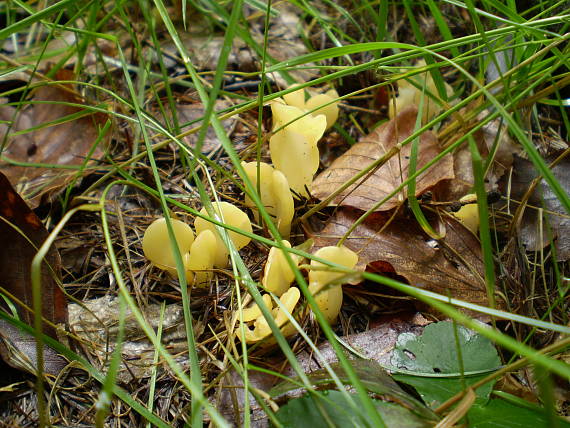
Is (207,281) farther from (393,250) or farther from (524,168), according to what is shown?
(524,168)

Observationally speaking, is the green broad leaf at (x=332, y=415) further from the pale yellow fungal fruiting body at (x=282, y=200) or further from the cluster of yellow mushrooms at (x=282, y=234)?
the pale yellow fungal fruiting body at (x=282, y=200)

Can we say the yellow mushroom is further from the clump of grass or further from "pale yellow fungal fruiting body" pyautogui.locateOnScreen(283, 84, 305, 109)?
"pale yellow fungal fruiting body" pyautogui.locateOnScreen(283, 84, 305, 109)

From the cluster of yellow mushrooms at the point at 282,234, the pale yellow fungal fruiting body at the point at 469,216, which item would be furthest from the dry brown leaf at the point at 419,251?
the cluster of yellow mushrooms at the point at 282,234

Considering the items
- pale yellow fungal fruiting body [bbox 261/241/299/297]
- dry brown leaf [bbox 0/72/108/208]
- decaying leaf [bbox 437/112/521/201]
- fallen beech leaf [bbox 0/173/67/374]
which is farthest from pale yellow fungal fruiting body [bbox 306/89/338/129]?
fallen beech leaf [bbox 0/173/67/374]

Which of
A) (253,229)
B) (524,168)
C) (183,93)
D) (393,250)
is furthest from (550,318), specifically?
(183,93)

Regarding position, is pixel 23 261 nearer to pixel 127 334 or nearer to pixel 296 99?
pixel 127 334

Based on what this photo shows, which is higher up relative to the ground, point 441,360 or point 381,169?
point 381,169

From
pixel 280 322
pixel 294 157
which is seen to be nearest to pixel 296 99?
pixel 294 157
